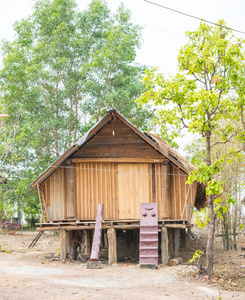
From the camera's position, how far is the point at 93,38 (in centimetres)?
2598

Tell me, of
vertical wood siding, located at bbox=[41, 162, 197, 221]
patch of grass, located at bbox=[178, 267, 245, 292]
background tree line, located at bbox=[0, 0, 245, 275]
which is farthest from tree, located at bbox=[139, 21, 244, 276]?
background tree line, located at bbox=[0, 0, 245, 275]

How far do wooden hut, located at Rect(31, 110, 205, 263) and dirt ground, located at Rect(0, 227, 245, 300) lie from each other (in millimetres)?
1948

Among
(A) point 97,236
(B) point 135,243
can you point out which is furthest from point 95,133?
Result: (B) point 135,243

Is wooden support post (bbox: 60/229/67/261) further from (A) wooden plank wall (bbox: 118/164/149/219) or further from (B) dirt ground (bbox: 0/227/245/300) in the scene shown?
(A) wooden plank wall (bbox: 118/164/149/219)

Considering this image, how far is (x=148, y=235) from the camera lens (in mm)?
14562

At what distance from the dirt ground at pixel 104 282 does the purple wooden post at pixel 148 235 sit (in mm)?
464

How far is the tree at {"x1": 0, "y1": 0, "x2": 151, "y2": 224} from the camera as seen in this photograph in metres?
25.0

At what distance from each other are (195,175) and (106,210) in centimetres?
576

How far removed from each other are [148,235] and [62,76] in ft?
48.7

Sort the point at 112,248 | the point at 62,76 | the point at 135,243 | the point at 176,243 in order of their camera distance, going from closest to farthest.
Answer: the point at 112,248, the point at 176,243, the point at 135,243, the point at 62,76

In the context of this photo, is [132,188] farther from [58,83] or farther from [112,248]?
[58,83]

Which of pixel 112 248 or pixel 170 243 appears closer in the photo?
pixel 112 248

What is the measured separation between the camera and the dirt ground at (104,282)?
9.17 meters

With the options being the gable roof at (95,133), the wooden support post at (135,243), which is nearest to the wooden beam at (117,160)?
the gable roof at (95,133)
